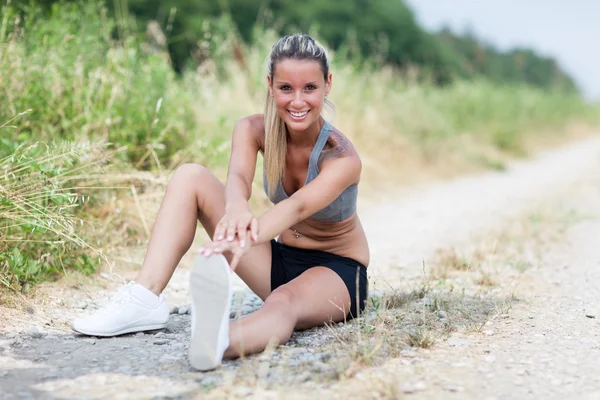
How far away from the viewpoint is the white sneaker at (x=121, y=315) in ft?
8.31

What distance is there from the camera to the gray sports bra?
2.62 m

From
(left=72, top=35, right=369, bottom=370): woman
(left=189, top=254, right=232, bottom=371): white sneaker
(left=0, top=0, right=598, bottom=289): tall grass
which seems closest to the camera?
(left=189, top=254, right=232, bottom=371): white sneaker

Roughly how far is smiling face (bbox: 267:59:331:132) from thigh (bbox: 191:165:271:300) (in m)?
0.39

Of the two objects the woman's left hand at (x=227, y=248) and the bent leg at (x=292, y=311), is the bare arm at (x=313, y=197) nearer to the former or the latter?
the woman's left hand at (x=227, y=248)

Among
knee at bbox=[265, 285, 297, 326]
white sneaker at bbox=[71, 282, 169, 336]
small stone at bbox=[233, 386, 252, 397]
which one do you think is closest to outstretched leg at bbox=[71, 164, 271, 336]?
white sneaker at bbox=[71, 282, 169, 336]

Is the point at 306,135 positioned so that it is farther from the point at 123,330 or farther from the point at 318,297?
the point at 123,330

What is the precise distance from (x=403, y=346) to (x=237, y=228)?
0.70 meters

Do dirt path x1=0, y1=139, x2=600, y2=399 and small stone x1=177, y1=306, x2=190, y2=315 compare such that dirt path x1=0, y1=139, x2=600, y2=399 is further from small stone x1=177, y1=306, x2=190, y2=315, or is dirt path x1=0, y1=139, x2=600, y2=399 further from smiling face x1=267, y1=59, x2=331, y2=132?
smiling face x1=267, y1=59, x2=331, y2=132

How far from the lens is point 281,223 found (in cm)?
235

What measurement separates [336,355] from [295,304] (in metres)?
0.30

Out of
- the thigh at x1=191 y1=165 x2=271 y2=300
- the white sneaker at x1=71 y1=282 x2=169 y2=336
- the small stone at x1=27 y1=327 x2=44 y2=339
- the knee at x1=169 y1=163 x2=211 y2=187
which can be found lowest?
the small stone at x1=27 y1=327 x2=44 y2=339

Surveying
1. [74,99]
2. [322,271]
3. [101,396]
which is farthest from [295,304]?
[74,99]

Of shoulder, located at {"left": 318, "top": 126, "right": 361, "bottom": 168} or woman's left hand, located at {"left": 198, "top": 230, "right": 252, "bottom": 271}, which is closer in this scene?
woman's left hand, located at {"left": 198, "top": 230, "right": 252, "bottom": 271}

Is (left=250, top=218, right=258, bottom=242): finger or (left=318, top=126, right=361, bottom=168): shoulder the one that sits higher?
(left=318, top=126, right=361, bottom=168): shoulder
